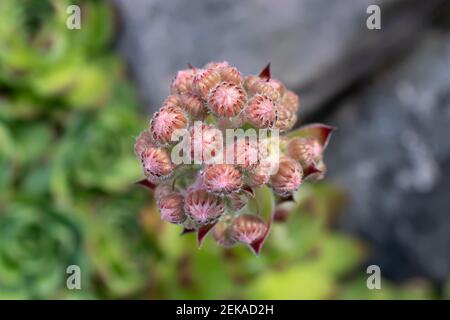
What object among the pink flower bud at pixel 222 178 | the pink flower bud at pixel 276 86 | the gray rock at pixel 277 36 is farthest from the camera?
the gray rock at pixel 277 36

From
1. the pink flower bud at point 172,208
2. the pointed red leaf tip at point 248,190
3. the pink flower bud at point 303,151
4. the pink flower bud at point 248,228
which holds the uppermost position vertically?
the pink flower bud at point 303,151

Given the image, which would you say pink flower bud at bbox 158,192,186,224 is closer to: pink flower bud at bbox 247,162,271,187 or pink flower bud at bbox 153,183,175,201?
pink flower bud at bbox 153,183,175,201

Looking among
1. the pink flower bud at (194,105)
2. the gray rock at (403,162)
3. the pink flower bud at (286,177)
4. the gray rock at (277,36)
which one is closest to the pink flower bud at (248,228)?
the pink flower bud at (286,177)

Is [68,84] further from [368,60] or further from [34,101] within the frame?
[368,60]

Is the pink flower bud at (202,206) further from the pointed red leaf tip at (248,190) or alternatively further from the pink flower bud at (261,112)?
the pink flower bud at (261,112)

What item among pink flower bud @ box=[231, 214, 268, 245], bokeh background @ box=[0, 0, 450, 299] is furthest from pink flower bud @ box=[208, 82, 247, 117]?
bokeh background @ box=[0, 0, 450, 299]
